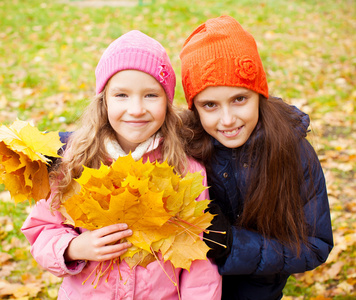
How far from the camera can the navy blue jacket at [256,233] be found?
1945 millimetres

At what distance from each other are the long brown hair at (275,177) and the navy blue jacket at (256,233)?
4 centimetres

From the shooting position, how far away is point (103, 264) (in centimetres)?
176

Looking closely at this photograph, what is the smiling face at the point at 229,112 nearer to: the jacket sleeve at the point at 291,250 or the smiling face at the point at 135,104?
the smiling face at the point at 135,104

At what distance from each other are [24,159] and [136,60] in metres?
0.70

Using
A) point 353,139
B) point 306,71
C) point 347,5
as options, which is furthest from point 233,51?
point 347,5

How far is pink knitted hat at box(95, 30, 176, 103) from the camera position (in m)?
1.76

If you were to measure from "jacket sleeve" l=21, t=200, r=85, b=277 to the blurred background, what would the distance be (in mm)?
895

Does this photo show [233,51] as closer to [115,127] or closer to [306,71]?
A: [115,127]

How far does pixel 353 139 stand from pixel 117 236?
3650 millimetres

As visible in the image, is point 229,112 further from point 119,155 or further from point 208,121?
point 119,155

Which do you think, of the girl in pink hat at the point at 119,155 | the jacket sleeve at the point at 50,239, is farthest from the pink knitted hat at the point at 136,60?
the jacket sleeve at the point at 50,239

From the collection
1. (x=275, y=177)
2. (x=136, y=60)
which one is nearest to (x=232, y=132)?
(x=275, y=177)

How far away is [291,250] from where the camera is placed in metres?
2.00

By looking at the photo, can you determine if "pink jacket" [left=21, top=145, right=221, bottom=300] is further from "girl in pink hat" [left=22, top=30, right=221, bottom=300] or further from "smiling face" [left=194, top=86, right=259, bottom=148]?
"smiling face" [left=194, top=86, right=259, bottom=148]
